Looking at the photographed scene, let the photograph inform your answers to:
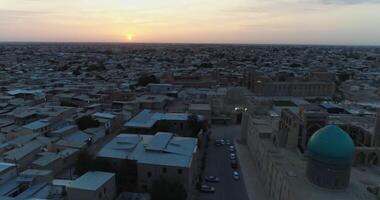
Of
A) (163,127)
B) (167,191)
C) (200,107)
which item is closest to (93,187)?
(167,191)

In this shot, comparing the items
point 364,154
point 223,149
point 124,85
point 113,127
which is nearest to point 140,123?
point 113,127

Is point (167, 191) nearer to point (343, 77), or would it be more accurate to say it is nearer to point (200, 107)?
point (200, 107)

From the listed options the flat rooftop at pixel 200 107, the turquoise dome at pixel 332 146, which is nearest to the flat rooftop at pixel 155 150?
the turquoise dome at pixel 332 146

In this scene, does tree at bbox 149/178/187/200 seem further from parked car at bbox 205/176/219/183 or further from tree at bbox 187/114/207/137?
tree at bbox 187/114/207/137

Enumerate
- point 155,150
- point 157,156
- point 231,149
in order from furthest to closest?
point 231,149, point 155,150, point 157,156

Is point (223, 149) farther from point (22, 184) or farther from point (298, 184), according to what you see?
point (22, 184)

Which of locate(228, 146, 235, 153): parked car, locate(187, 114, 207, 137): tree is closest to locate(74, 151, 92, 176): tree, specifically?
locate(187, 114, 207, 137): tree

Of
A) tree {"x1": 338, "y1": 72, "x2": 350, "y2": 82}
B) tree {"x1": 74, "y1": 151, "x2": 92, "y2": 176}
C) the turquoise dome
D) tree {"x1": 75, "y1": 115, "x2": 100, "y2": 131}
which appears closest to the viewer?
the turquoise dome
